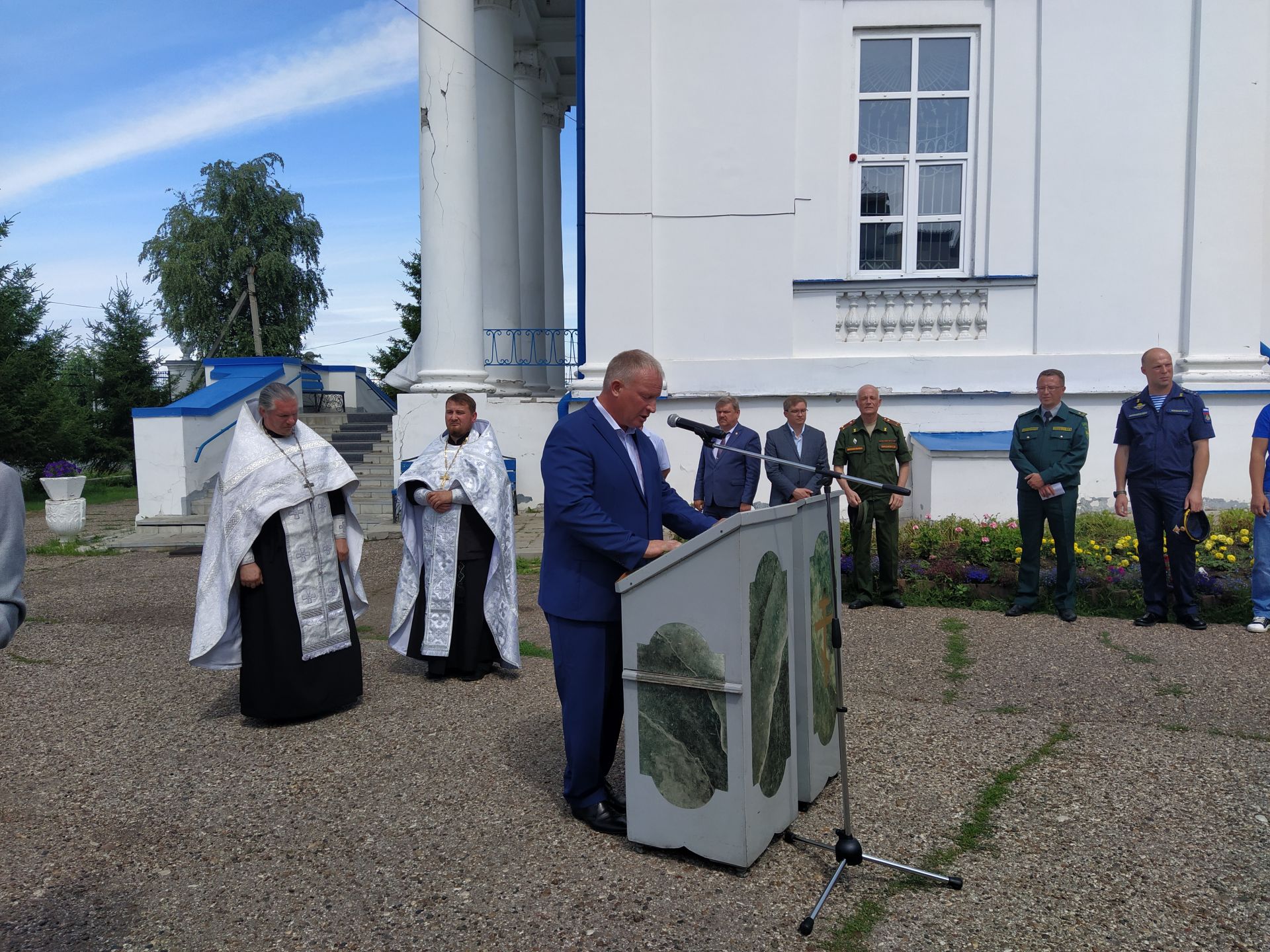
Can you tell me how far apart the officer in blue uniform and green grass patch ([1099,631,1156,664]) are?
0.56 m

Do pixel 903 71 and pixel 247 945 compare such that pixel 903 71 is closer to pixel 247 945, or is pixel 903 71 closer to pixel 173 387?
pixel 247 945

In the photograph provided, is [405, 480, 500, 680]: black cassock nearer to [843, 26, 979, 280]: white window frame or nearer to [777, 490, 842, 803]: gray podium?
[777, 490, 842, 803]: gray podium

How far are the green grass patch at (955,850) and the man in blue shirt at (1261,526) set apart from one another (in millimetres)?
3060

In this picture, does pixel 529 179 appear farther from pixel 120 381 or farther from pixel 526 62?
pixel 120 381

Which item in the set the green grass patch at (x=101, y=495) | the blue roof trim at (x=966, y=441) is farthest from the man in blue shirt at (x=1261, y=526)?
the green grass patch at (x=101, y=495)

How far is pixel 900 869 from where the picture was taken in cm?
351

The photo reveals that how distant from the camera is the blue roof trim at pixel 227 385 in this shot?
1476cm

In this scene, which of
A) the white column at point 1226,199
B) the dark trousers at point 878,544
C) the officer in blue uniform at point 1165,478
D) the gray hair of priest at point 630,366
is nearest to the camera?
the gray hair of priest at point 630,366

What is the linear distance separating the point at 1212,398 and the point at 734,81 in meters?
7.07

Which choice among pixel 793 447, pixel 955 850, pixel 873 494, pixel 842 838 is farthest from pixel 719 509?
pixel 842 838

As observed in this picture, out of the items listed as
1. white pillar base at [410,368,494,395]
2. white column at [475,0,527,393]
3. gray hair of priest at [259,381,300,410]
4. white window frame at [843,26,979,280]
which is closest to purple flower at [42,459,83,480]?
white pillar base at [410,368,494,395]

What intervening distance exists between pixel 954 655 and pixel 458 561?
3410 millimetres

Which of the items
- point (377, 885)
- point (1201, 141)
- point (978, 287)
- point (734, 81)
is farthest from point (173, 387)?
point (377, 885)

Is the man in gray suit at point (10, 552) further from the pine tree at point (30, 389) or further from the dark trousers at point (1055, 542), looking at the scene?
the pine tree at point (30, 389)
